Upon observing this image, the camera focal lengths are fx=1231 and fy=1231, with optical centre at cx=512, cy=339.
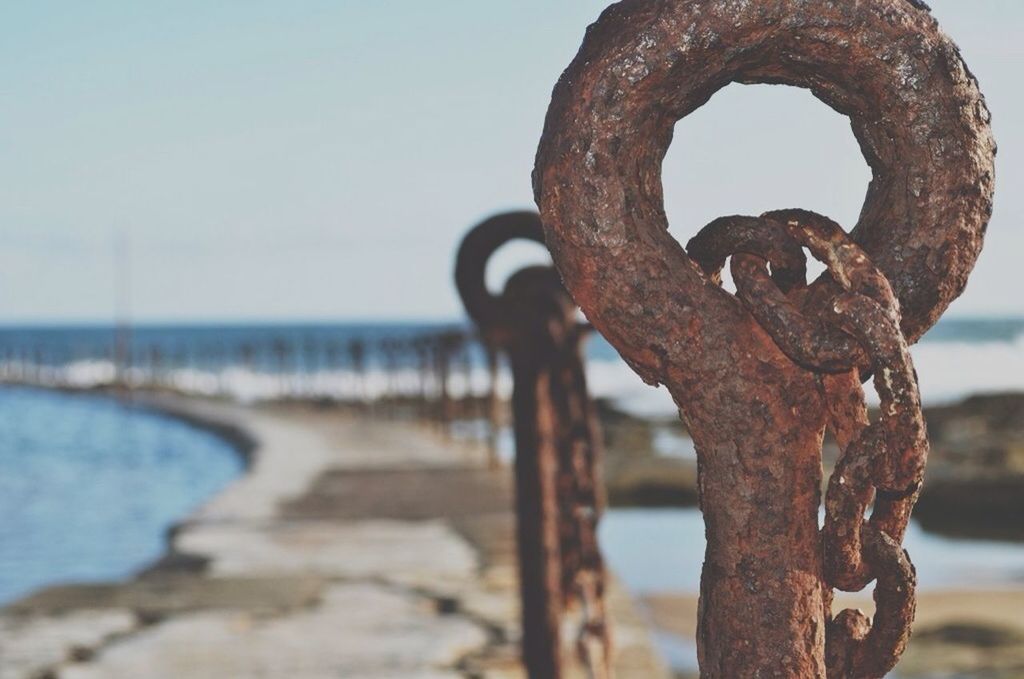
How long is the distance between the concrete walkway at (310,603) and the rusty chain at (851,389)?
11.3 ft

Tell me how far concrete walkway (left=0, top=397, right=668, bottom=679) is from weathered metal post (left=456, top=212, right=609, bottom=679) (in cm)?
137

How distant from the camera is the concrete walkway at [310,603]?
4324 mm

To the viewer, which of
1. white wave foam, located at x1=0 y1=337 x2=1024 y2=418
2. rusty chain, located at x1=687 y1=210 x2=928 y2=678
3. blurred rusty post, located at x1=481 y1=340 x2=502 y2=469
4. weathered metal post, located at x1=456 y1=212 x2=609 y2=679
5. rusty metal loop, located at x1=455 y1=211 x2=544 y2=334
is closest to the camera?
rusty chain, located at x1=687 y1=210 x2=928 y2=678

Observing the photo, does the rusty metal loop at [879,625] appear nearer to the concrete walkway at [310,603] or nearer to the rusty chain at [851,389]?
the rusty chain at [851,389]

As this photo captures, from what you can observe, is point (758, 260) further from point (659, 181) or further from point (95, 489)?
point (95, 489)

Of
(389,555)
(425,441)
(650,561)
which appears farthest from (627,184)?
(425,441)

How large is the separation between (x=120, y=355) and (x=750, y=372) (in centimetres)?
3656

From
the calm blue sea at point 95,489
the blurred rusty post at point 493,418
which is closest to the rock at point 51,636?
the calm blue sea at point 95,489

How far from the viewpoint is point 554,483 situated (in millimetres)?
2959

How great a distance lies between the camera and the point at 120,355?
35.6 m

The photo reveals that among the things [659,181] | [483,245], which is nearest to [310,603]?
[483,245]

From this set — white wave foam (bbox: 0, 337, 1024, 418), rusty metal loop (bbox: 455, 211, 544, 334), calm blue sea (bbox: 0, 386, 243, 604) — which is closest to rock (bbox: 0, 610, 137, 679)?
calm blue sea (bbox: 0, 386, 243, 604)

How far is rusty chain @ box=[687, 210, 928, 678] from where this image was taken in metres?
0.81

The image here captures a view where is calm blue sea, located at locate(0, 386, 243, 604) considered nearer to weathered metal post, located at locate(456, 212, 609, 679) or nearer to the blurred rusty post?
the blurred rusty post
